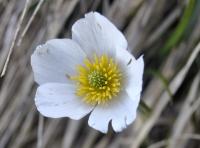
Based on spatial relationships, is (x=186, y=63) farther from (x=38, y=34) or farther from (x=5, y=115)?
(x=5, y=115)

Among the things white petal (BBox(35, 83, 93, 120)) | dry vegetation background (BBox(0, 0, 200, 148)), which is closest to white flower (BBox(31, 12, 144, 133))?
white petal (BBox(35, 83, 93, 120))

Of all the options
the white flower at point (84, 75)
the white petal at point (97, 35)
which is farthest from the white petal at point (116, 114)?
the white petal at point (97, 35)

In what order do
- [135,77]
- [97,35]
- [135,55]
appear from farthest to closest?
1. [135,55]
2. [97,35]
3. [135,77]

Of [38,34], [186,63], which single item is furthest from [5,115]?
[186,63]

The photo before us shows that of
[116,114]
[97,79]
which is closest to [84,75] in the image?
[97,79]

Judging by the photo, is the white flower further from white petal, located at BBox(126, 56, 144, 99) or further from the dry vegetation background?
the dry vegetation background

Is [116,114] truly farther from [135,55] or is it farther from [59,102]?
[135,55]
